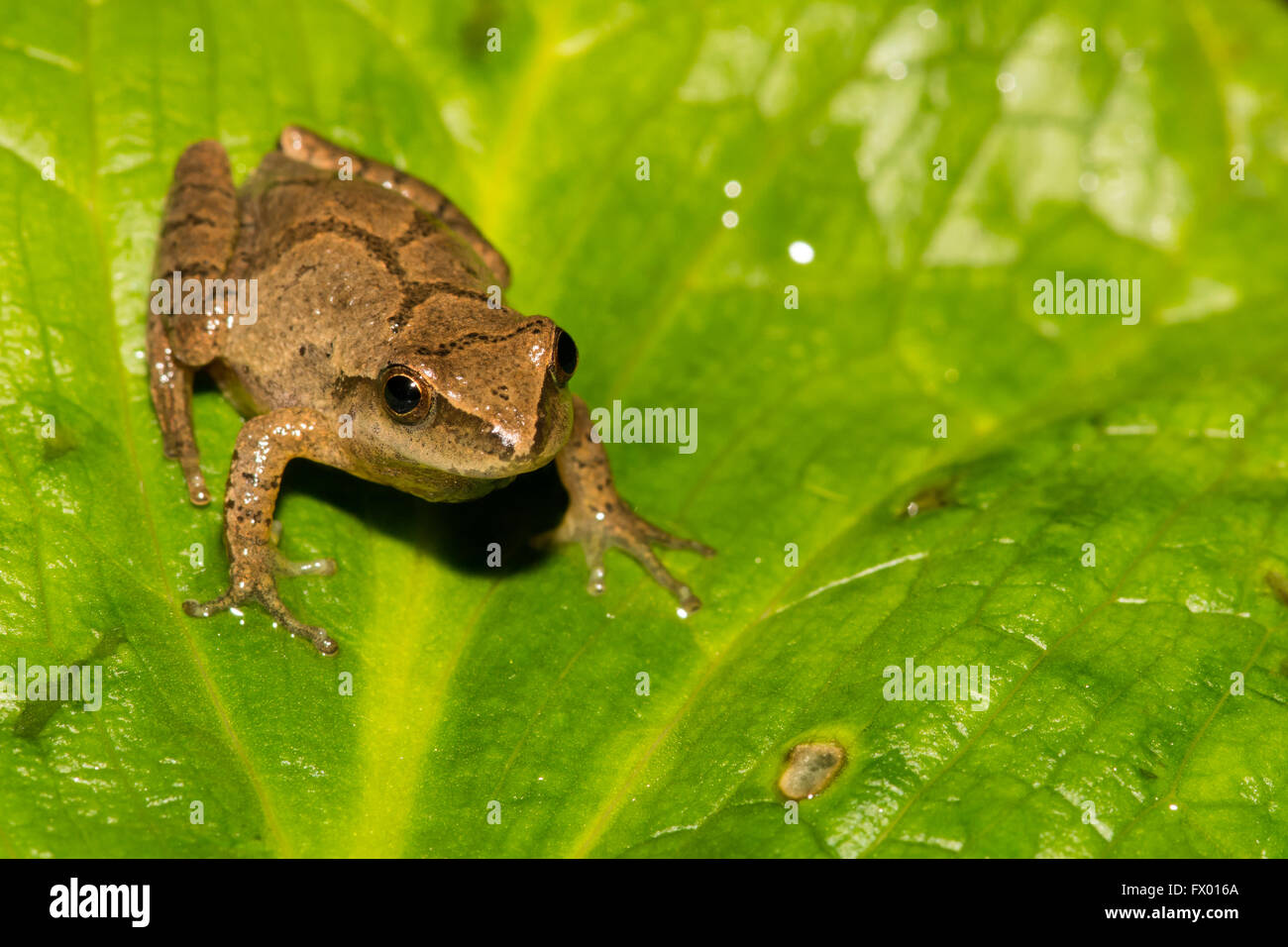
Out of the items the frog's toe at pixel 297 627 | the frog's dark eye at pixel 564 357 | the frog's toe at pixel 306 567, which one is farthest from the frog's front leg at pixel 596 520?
the frog's toe at pixel 297 627

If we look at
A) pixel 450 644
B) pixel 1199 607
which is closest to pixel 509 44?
pixel 450 644

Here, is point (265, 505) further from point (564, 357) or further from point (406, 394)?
point (564, 357)

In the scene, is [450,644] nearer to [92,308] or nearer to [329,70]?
[92,308]

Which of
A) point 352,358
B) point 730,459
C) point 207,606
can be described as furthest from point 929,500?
point 207,606

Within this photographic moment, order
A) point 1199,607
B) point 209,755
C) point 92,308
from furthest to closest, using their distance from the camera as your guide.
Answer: point 92,308 < point 1199,607 < point 209,755

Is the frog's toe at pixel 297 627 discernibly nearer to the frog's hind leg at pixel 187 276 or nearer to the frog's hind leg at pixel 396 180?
the frog's hind leg at pixel 187 276

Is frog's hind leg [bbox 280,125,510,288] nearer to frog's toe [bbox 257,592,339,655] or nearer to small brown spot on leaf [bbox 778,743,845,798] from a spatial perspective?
frog's toe [bbox 257,592,339,655]
